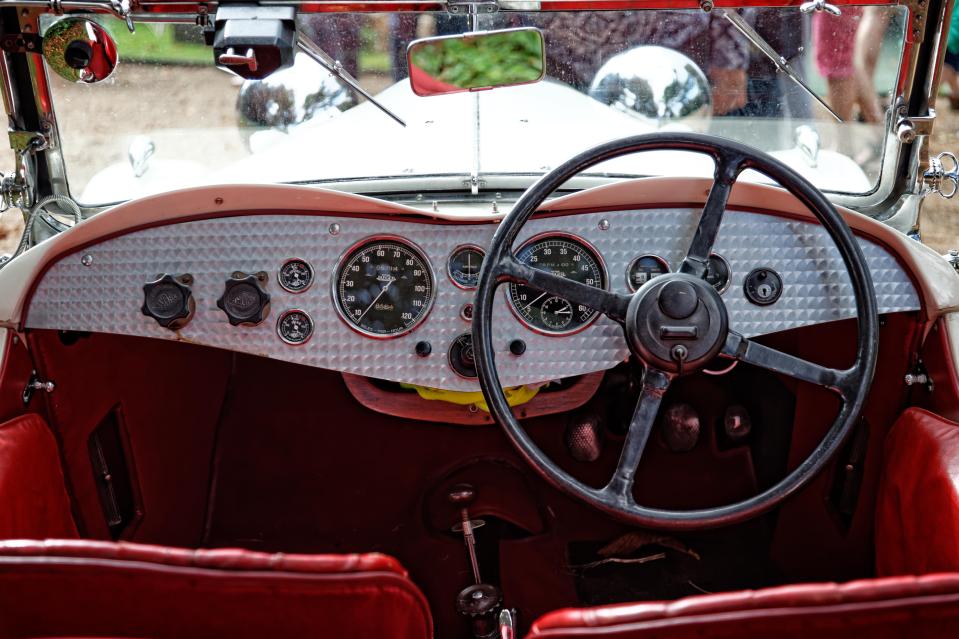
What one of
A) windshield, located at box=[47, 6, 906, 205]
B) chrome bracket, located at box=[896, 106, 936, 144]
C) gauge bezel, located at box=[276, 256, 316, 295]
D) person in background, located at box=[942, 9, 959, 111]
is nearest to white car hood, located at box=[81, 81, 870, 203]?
windshield, located at box=[47, 6, 906, 205]

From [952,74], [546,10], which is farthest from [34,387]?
[952,74]

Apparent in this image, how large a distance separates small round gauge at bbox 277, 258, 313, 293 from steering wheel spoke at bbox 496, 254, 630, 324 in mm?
505

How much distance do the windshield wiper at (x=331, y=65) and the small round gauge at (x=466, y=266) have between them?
501 mm

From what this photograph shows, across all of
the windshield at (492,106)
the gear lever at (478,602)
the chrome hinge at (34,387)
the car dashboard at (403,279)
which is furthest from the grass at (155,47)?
the gear lever at (478,602)

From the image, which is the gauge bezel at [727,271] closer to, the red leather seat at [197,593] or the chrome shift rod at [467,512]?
the chrome shift rod at [467,512]

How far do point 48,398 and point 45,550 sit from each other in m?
0.88

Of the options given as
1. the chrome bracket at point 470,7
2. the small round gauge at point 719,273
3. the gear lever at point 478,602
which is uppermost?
the chrome bracket at point 470,7

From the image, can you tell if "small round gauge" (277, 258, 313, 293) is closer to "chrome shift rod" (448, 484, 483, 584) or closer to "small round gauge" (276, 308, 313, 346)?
"small round gauge" (276, 308, 313, 346)

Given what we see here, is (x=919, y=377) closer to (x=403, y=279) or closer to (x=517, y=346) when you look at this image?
(x=517, y=346)

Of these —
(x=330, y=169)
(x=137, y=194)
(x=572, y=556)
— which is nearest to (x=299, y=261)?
(x=330, y=169)

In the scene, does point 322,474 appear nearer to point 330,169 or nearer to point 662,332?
point 330,169

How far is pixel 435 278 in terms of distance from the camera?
7.04 ft

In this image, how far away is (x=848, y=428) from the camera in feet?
5.94

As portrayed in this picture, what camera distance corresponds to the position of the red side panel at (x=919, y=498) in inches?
68.5
